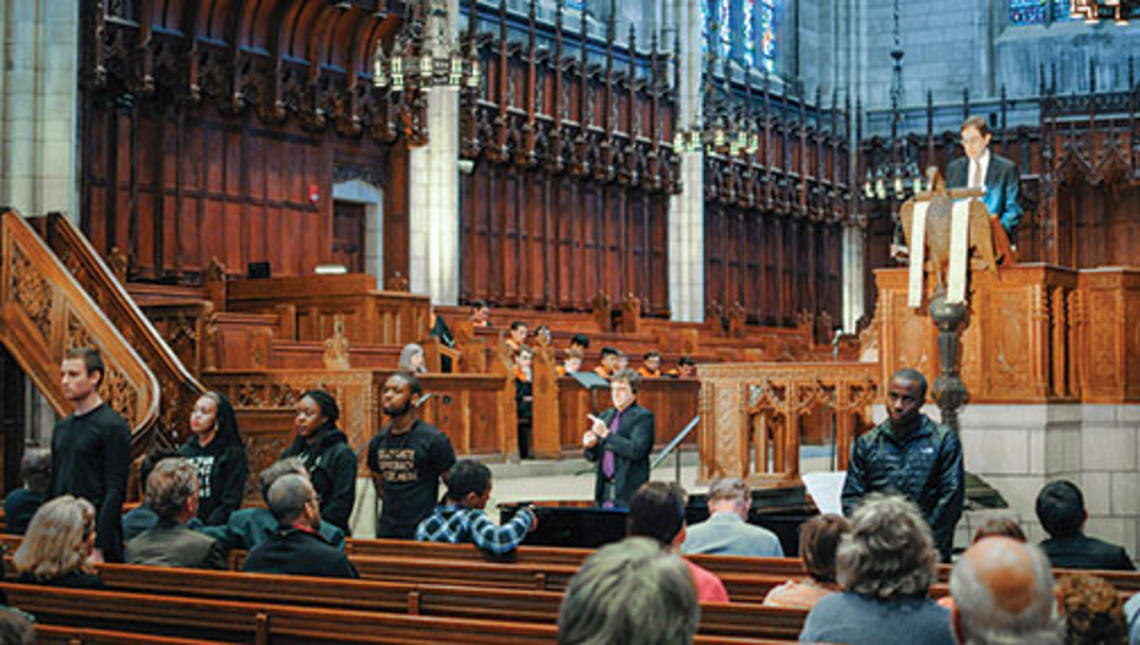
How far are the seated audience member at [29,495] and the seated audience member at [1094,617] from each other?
17.5 ft

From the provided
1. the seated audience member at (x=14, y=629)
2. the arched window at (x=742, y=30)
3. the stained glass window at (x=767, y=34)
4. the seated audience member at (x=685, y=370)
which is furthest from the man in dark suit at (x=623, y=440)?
the stained glass window at (x=767, y=34)

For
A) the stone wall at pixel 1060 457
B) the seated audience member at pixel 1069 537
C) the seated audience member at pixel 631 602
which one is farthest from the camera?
the stone wall at pixel 1060 457

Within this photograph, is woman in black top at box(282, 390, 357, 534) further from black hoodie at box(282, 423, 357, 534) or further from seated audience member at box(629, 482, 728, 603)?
seated audience member at box(629, 482, 728, 603)

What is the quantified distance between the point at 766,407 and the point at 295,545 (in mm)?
7335

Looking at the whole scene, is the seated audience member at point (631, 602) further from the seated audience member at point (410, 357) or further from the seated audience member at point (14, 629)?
the seated audience member at point (410, 357)

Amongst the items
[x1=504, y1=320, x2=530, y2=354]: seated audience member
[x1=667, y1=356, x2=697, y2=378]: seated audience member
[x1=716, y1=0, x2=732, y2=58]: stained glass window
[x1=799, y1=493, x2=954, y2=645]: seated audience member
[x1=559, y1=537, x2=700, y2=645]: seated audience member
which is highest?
[x1=716, y1=0, x2=732, y2=58]: stained glass window

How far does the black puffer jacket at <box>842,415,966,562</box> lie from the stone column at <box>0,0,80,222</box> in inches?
414

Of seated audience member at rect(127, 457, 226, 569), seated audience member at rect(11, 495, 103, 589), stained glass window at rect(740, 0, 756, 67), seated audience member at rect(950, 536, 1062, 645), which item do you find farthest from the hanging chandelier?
stained glass window at rect(740, 0, 756, 67)

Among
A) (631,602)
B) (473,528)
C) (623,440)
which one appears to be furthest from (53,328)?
(631,602)

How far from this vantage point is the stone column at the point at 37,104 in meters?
15.0

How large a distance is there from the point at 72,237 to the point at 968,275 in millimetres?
7499

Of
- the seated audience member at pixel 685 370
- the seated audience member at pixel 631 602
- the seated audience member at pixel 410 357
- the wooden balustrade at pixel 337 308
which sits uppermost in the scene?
the wooden balustrade at pixel 337 308

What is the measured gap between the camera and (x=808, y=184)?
95.6 feet

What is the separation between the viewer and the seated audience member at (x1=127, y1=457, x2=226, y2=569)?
6.09m
